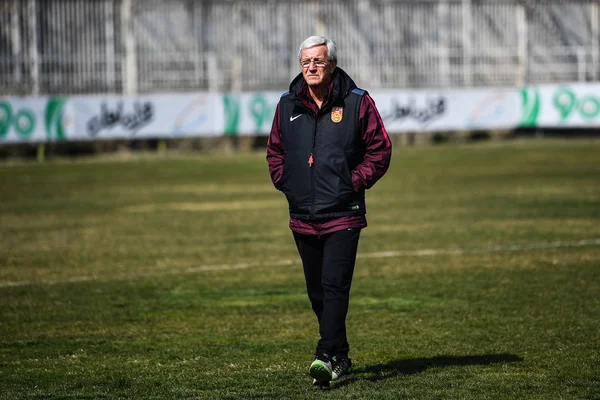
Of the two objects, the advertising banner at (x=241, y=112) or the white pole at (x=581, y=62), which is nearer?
the advertising banner at (x=241, y=112)

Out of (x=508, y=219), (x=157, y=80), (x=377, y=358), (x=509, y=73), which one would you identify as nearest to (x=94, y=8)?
(x=157, y=80)

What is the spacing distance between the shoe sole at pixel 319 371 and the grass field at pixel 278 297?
0.13 m

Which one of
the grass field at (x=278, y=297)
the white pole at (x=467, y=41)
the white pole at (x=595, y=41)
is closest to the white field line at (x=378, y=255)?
the grass field at (x=278, y=297)

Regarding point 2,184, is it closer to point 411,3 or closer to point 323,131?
point 411,3

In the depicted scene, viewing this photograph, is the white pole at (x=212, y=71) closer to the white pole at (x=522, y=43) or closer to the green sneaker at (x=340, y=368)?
the white pole at (x=522, y=43)

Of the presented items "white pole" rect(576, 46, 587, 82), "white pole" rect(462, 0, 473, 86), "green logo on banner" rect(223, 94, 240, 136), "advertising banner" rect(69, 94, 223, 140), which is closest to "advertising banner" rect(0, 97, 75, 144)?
"advertising banner" rect(69, 94, 223, 140)

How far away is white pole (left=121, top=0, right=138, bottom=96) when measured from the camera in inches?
1287

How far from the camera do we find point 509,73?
35.8 metres

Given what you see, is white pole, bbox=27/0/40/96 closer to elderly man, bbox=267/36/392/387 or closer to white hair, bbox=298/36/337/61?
elderly man, bbox=267/36/392/387

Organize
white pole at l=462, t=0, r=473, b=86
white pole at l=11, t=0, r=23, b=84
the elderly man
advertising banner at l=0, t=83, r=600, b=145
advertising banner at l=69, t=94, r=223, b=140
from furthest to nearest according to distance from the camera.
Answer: white pole at l=462, t=0, r=473, b=86 → white pole at l=11, t=0, r=23, b=84 → advertising banner at l=69, t=94, r=223, b=140 → advertising banner at l=0, t=83, r=600, b=145 → the elderly man

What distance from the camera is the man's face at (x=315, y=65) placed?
280 inches

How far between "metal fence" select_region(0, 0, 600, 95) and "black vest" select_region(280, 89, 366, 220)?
83.9 ft

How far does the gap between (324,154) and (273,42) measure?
27.3 m

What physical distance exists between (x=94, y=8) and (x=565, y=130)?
45.7ft
